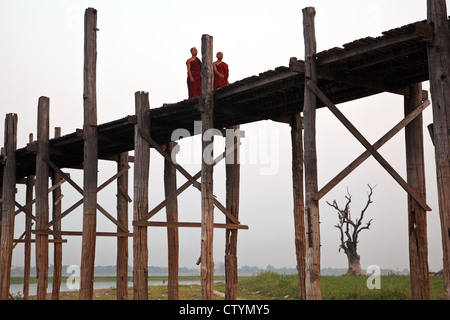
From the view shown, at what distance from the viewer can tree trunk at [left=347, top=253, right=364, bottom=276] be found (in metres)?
30.1

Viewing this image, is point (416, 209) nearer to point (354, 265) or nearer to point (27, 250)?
point (27, 250)

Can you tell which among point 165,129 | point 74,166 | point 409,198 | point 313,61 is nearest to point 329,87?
point 313,61

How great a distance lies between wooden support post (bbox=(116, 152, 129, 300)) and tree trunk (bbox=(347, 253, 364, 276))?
1727 centimetres

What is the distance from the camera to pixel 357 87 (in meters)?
9.96

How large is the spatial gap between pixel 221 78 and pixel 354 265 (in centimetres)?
2044

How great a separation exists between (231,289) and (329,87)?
4.23 m

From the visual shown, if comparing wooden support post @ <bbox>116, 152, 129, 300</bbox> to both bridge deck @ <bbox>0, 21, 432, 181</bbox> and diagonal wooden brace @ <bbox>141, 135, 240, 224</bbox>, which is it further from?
diagonal wooden brace @ <bbox>141, 135, 240, 224</bbox>

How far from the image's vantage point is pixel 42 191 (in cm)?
1416

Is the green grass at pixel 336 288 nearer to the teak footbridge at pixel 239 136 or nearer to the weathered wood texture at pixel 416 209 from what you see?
the teak footbridge at pixel 239 136

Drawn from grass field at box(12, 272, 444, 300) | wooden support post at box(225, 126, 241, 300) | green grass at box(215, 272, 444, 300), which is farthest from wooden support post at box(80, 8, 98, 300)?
green grass at box(215, 272, 444, 300)

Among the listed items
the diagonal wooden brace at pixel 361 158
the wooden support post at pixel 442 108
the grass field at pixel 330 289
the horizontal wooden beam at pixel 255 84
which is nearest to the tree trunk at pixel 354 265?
the grass field at pixel 330 289

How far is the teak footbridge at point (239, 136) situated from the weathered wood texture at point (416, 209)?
0.05 ft
